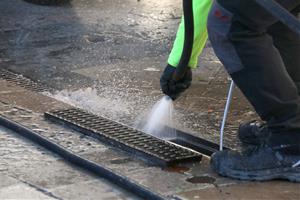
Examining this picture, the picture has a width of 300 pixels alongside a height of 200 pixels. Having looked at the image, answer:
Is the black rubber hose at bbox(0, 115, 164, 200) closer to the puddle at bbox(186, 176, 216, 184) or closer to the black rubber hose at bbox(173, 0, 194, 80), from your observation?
the puddle at bbox(186, 176, 216, 184)

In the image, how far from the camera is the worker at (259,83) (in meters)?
3.34

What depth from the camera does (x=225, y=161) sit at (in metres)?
3.55

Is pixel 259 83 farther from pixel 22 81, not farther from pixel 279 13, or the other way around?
pixel 22 81

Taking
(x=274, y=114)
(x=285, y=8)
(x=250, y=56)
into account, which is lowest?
(x=274, y=114)

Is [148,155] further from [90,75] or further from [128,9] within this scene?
[128,9]

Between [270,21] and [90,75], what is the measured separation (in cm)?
283

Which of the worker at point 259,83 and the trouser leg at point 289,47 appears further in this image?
the trouser leg at point 289,47

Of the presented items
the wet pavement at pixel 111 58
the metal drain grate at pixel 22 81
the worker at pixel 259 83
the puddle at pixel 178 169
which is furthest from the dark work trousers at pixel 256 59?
the metal drain grate at pixel 22 81

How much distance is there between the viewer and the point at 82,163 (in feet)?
12.8

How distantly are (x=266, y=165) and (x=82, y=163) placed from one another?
990 millimetres

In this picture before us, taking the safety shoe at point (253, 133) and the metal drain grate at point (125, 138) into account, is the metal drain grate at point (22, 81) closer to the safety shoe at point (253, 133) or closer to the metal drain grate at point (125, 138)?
the metal drain grate at point (125, 138)

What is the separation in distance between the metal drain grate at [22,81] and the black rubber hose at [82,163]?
0.94 m

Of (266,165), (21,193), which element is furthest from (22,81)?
(266,165)

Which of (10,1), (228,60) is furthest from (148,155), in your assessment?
(10,1)
